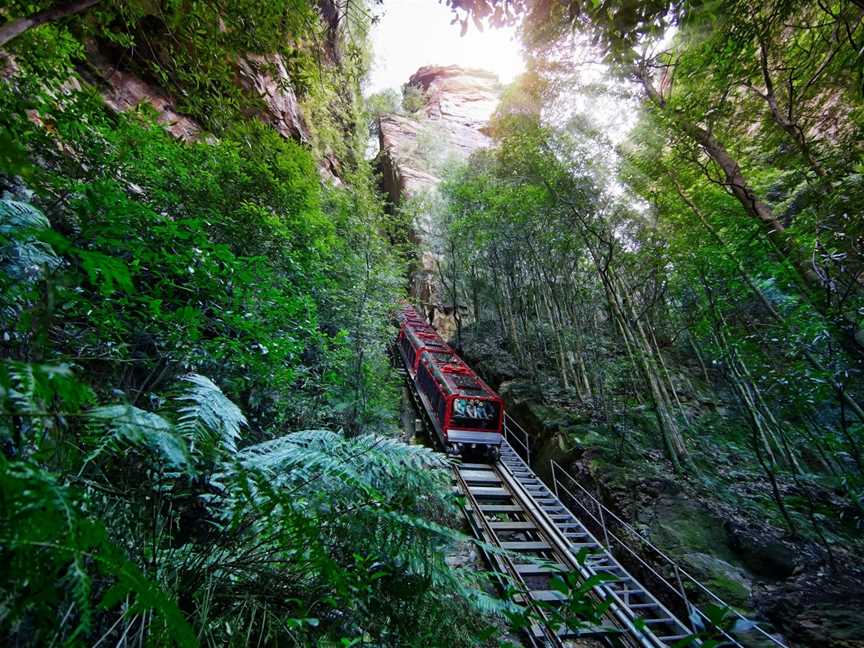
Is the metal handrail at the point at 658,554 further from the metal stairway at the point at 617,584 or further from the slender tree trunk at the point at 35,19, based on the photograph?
the slender tree trunk at the point at 35,19

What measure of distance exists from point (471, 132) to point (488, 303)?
19170 millimetres

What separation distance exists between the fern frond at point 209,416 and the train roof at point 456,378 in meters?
6.60

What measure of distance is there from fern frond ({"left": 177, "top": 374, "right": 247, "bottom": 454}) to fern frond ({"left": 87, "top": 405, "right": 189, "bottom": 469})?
0.61ft

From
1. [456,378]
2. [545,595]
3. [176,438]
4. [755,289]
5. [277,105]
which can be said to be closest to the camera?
[176,438]

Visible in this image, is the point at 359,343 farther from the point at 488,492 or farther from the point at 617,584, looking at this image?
the point at 617,584

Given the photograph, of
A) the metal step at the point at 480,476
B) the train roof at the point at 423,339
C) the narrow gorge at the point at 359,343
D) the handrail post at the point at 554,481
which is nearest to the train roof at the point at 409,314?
the train roof at the point at 423,339

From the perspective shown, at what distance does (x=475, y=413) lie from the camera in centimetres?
829

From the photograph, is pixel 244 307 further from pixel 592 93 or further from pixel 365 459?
pixel 592 93

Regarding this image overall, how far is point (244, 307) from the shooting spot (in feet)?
10.9

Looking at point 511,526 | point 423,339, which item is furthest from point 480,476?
point 423,339

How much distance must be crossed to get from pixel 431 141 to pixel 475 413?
23868mm

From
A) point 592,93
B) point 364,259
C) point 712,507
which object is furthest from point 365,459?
point 592,93

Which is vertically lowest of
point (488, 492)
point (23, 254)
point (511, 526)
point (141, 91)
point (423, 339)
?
point (511, 526)

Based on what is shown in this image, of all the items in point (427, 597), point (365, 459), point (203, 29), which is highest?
point (203, 29)
